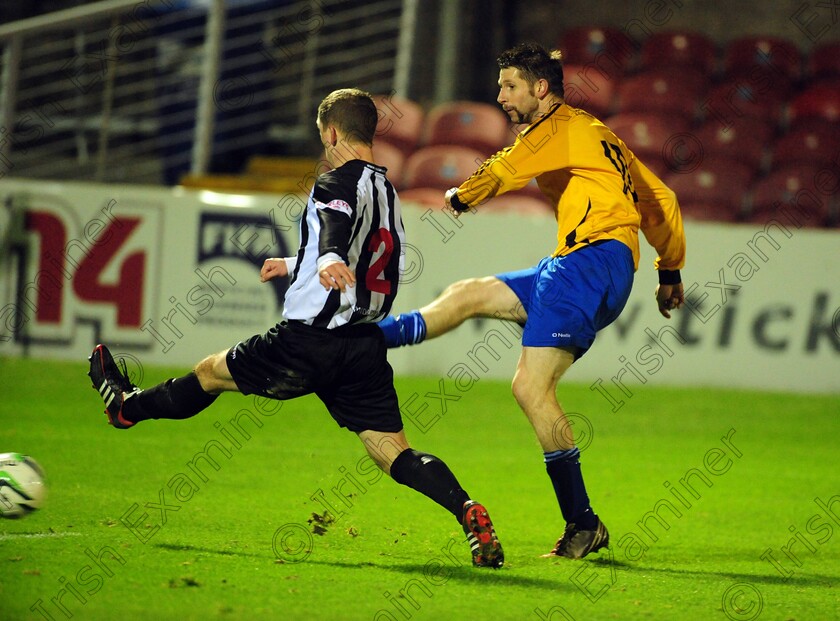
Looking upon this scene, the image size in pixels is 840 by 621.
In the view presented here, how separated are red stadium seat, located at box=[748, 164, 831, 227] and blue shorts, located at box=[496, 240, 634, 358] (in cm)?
733

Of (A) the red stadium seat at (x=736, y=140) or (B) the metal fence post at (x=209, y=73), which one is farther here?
(A) the red stadium seat at (x=736, y=140)

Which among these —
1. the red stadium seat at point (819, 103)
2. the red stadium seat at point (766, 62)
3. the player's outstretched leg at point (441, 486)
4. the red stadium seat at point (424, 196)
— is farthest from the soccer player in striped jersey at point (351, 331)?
the red stadium seat at point (766, 62)

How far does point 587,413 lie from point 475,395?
1034mm

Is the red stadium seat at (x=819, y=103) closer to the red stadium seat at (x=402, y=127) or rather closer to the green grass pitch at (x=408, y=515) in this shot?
the red stadium seat at (x=402, y=127)

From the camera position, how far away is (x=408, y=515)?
575 centimetres

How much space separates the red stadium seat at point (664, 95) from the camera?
12898 mm

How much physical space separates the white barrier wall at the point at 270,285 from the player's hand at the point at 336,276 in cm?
Result: 585

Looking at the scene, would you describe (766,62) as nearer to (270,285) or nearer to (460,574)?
(270,285)

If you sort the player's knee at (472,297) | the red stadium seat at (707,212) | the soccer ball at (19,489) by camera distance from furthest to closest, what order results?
the red stadium seat at (707,212) < the player's knee at (472,297) < the soccer ball at (19,489)

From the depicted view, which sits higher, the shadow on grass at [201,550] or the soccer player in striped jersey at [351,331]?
the soccer player in striped jersey at [351,331]

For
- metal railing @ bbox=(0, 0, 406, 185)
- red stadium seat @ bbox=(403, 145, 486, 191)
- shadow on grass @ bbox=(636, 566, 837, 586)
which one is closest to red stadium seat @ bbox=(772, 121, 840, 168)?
red stadium seat @ bbox=(403, 145, 486, 191)

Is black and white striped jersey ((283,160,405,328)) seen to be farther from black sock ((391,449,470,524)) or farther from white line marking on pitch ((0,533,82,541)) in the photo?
white line marking on pitch ((0,533,82,541))

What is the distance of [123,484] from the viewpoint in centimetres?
595

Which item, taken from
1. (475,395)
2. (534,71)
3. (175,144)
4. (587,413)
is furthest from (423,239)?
(534,71)
